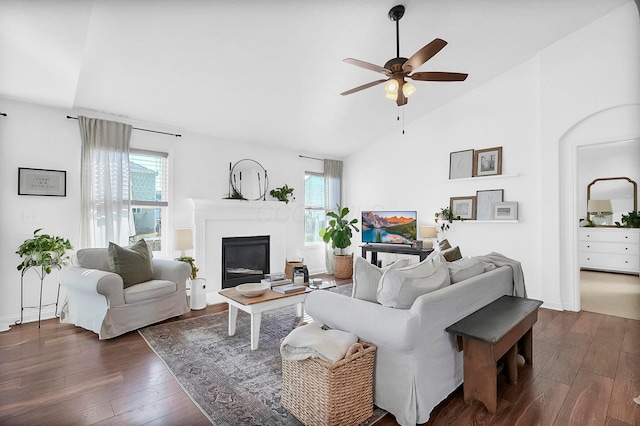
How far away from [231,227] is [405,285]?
3548 millimetres

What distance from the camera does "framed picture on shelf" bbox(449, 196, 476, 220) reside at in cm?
Answer: 498

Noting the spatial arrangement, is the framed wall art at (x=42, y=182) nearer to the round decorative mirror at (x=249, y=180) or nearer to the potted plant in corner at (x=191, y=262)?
the potted plant in corner at (x=191, y=262)

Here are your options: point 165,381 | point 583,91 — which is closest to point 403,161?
point 583,91

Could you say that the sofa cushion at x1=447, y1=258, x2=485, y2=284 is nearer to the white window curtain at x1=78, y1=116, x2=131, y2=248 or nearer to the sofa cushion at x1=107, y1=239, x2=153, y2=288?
the sofa cushion at x1=107, y1=239, x2=153, y2=288

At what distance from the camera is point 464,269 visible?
2357 mm

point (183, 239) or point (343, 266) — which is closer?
point (183, 239)

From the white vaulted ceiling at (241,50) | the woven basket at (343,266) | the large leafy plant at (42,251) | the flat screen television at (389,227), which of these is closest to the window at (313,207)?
the woven basket at (343,266)

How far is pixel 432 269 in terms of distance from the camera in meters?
2.13

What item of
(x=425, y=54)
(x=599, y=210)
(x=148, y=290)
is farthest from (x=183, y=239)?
(x=599, y=210)

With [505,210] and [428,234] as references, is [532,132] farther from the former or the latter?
[428,234]

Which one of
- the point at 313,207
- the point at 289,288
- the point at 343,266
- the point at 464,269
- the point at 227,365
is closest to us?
the point at 464,269

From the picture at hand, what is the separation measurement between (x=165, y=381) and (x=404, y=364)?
1.72 metres

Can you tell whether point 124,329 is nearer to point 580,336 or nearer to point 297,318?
point 297,318

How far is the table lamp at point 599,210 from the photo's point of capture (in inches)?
254
